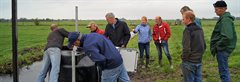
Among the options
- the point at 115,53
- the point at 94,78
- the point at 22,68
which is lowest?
the point at 22,68

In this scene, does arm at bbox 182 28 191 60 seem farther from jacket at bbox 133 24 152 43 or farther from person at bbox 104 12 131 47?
jacket at bbox 133 24 152 43

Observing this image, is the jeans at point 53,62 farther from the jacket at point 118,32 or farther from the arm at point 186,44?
the arm at point 186,44

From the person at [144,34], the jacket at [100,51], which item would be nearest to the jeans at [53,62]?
the jacket at [100,51]

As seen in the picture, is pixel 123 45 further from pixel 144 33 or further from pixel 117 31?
pixel 144 33

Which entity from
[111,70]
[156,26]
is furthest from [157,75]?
[111,70]

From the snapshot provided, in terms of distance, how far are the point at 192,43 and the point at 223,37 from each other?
854mm

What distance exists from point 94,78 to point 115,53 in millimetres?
1339

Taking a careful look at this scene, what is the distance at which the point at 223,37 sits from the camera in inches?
279

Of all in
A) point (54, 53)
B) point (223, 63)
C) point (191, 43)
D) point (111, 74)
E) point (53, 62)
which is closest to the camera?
point (111, 74)

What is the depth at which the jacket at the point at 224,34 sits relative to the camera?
23.2 feet

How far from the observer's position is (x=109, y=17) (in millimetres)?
8617

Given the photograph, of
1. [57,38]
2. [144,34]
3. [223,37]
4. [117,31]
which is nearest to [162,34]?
[144,34]

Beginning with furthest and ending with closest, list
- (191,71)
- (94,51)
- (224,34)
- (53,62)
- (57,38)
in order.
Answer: (57,38) → (53,62) → (224,34) → (191,71) → (94,51)

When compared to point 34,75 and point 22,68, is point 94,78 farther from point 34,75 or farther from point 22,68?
point 22,68
